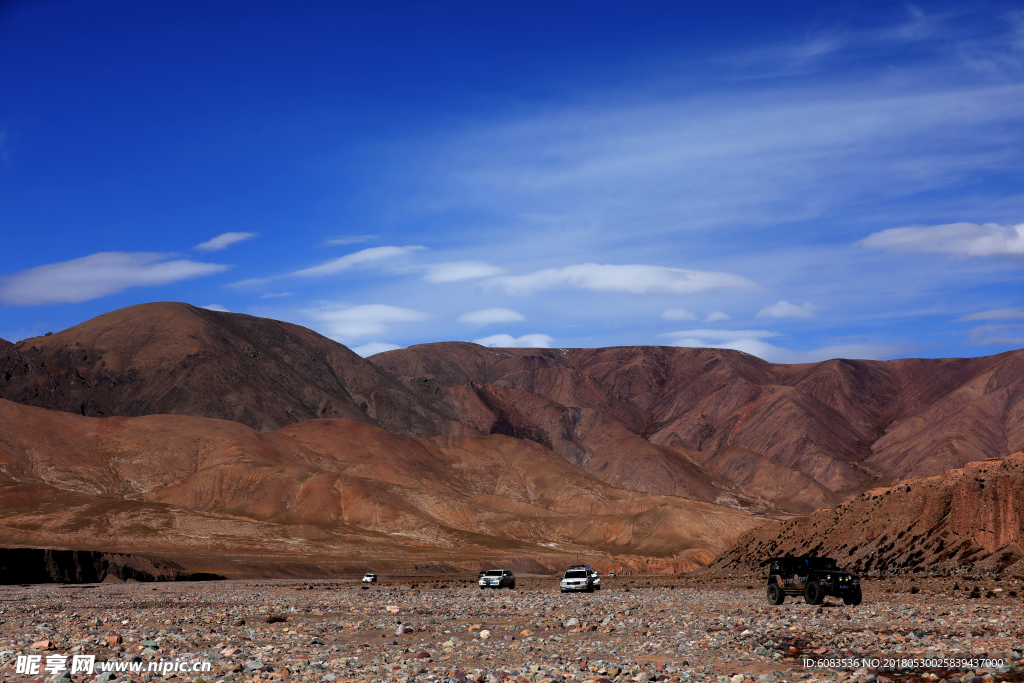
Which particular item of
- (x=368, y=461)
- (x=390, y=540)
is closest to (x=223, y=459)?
(x=368, y=461)

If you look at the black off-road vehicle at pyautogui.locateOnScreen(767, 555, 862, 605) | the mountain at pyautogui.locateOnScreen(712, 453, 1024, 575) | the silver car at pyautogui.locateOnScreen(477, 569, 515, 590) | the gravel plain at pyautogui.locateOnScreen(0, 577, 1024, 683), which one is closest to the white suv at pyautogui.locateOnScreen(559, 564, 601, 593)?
the silver car at pyautogui.locateOnScreen(477, 569, 515, 590)

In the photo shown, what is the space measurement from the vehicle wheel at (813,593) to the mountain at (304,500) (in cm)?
6667

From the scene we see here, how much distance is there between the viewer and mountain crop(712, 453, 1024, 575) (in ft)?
175

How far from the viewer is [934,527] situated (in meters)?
58.6

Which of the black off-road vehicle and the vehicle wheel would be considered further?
the black off-road vehicle

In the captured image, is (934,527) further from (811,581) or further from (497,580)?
(811,581)

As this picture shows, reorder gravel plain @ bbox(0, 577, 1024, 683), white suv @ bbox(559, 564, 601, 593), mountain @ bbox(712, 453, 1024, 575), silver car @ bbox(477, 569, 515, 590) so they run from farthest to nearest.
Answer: silver car @ bbox(477, 569, 515, 590) → mountain @ bbox(712, 453, 1024, 575) → white suv @ bbox(559, 564, 601, 593) → gravel plain @ bbox(0, 577, 1024, 683)

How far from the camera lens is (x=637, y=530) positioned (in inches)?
5320

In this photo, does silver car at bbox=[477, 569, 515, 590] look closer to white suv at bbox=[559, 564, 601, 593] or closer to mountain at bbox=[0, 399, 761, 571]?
white suv at bbox=[559, 564, 601, 593]

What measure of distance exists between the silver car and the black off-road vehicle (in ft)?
76.6

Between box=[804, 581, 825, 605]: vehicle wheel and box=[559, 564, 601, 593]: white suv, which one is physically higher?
box=[804, 581, 825, 605]: vehicle wheel

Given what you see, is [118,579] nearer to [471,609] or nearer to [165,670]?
[471,609]

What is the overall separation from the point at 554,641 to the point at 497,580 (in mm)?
32059

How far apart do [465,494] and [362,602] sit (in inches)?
4959
